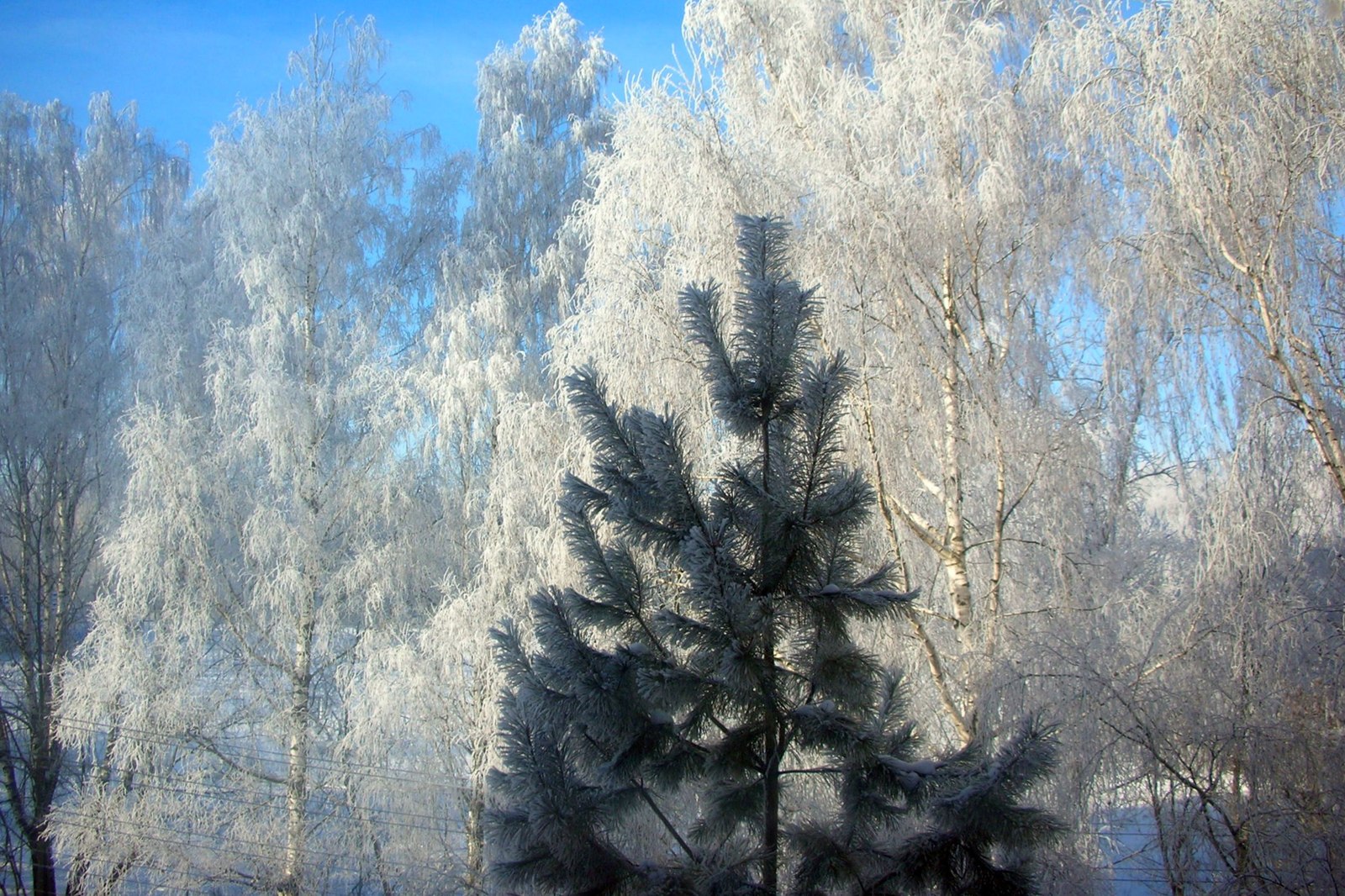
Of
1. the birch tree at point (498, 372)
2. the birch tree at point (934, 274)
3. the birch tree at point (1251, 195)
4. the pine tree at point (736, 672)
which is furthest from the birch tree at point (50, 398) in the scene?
the birch tree at point (1251, 195)

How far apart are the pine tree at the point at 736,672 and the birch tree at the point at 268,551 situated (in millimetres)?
6562

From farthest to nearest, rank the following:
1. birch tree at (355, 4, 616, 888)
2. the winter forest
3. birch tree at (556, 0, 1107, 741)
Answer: birch tree at (355, 4, 616, 888) → birch tree at (556, 0, 1107, 741) → the winter forest

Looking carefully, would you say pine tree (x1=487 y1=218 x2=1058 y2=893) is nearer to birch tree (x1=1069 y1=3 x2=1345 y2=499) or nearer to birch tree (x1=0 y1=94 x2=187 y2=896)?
birch tree (x1=1069 y1=3 x2=1345 y2=499)

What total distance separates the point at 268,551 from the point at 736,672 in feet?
23.9

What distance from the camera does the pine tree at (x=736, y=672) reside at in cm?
254

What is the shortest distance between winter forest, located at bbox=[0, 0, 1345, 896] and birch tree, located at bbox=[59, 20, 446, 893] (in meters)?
0.05

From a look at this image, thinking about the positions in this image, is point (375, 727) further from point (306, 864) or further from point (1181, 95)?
point (1181, 95)

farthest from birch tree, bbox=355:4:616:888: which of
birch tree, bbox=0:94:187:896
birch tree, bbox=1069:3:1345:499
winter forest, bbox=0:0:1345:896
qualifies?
birch tree, bbox=0:94:187:896

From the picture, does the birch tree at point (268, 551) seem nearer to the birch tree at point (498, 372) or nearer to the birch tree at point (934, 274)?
the birch tree at point (498, 372)

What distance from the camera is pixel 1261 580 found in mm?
4199

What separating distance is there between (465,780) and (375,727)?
1.05m

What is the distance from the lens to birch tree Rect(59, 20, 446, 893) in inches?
325

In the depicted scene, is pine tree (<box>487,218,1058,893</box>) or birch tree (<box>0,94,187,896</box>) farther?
birch tree (<box>0,94,187,896</box>)

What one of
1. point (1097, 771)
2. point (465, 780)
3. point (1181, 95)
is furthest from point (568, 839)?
point (465, 780)
